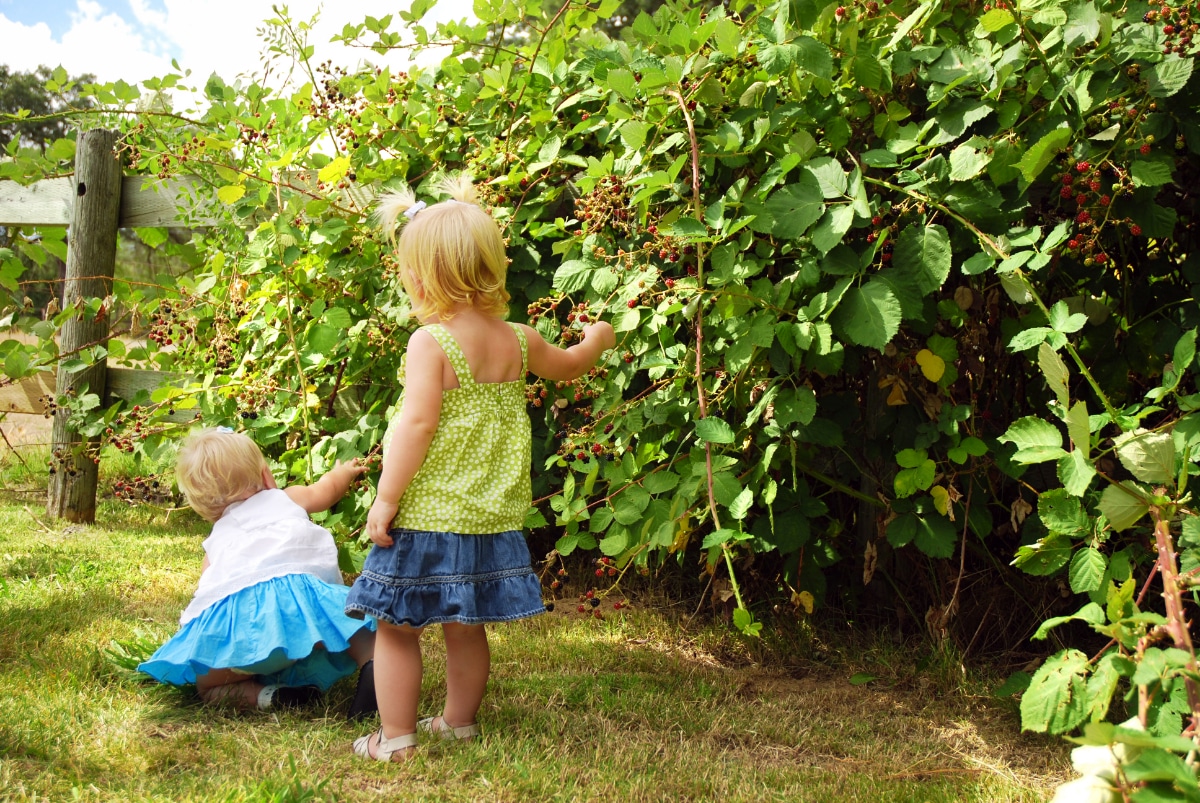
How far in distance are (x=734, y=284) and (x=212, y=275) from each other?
205 cm

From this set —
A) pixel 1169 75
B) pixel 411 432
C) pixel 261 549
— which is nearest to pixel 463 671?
pixel 411 432

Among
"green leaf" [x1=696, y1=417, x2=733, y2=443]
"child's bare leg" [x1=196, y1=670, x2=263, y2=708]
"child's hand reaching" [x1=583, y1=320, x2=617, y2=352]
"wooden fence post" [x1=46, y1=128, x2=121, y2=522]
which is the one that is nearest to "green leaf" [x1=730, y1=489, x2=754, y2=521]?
"green leaf" [x1=696, y1=417, x2=733, y2=443]

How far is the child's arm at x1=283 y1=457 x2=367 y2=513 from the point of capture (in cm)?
261

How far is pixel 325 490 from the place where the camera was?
2.64m

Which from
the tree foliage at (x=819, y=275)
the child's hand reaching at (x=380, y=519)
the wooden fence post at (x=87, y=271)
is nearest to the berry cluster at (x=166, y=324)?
the tree foliage at (x=819, y=275)

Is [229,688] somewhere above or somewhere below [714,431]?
below

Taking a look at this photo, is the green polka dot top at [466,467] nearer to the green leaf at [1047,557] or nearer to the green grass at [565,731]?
the green grass at [565,731]

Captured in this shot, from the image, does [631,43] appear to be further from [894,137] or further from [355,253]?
[355,253]

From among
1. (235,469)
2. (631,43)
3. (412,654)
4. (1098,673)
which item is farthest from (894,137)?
(235,469)

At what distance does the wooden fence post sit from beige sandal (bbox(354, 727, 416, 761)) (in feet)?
9.28

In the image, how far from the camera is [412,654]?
207cm

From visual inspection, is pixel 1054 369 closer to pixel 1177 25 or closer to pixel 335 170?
pixel 1177 25

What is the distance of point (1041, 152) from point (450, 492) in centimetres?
132

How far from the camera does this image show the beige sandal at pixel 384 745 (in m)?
2.00
